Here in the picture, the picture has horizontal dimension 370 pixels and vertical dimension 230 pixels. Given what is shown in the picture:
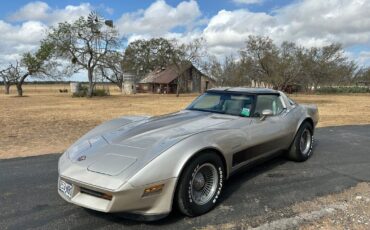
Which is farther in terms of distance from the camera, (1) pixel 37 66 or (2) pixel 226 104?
(1) pixel 37 66

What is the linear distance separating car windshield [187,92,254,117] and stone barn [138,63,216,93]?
51.5 m

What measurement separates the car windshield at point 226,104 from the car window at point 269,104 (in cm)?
12

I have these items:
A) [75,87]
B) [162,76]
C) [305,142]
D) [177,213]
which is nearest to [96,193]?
[177,213]

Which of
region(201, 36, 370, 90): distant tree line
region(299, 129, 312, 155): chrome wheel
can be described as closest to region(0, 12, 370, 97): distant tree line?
region(201, 36, 370, 90): distant tree line

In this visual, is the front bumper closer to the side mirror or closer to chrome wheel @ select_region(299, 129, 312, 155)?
the side mirror

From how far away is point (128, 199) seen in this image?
2953mm

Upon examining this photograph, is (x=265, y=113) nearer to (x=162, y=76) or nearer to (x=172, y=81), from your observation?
(x=172, y=81)

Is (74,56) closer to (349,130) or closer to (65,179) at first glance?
(349,130)

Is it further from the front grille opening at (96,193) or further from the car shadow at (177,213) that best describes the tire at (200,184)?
the front grille opening at (96,193)

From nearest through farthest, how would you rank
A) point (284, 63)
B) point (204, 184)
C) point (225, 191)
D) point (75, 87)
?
point (204, 184) → point (225, 191) → point (284, 63) → point (75, 87)

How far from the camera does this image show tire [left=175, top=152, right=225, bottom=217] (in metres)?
3.34

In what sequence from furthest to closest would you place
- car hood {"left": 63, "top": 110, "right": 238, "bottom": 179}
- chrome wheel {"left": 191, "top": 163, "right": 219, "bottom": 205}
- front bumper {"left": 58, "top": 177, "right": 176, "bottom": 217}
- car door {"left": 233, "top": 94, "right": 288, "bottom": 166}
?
Answer: car door {"left": 233, "top": 94, "right": 288, "bottom": 166} < chrome wheel {"left": 191, "top": 163, "right": 219, "bottom": 205} < car hood {"left": 63, "top": 110, "right": 238, "bottom": 179} < front bumper {"left": 58, "top": 177, "right": 176, "bottom": 217}

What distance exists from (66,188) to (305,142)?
433 centimetres

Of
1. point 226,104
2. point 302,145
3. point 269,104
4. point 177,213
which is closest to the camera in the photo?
point 177,213
